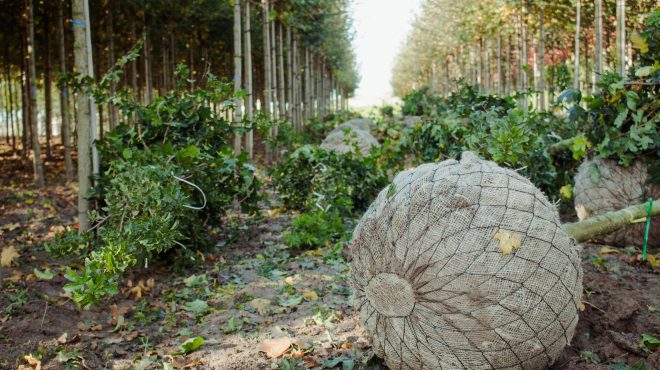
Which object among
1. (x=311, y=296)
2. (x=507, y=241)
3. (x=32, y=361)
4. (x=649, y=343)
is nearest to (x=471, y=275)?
(x=507, y=241)

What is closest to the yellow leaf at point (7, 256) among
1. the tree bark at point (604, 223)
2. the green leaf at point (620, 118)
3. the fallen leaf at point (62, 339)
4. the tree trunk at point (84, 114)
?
the tree trunk at point (84, 114)

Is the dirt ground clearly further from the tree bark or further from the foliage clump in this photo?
the tree bark

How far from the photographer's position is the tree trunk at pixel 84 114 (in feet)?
17.6

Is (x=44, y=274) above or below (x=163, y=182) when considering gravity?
below

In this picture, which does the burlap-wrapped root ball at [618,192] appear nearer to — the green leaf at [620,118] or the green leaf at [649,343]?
the green leaf at [620,118]

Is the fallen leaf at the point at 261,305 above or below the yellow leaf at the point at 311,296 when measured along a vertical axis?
below

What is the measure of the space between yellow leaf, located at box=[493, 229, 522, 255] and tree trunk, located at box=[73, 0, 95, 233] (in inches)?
166

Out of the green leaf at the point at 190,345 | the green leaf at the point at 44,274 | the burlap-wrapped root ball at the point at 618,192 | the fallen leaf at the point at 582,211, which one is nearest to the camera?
the green leaf at the point at 190,345

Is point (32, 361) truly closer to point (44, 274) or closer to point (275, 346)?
point (275, 346)

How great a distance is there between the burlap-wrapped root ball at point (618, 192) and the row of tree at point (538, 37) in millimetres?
838

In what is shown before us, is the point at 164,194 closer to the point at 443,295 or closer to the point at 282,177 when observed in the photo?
the point at 443,295

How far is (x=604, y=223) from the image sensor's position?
369cm

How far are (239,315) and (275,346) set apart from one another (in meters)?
0.86

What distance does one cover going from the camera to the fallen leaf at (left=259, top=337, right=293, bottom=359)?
347 centimetres
